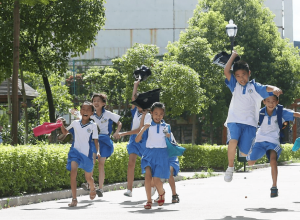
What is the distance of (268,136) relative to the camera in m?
9.72

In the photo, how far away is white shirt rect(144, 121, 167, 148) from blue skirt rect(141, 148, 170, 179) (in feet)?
0.19

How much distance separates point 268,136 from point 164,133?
188 centimetres

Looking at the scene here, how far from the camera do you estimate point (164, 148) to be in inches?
347

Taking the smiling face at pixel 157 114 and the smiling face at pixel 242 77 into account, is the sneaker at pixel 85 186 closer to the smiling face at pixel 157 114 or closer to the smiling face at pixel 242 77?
the smiling face at pixel 157 114

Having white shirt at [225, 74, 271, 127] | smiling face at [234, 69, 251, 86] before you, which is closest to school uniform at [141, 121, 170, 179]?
white shirt at [225, 74, 271, 127]

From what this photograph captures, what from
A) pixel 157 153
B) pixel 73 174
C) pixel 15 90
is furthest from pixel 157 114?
pixel 15 90

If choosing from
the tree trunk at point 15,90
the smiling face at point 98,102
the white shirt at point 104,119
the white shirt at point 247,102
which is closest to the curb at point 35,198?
the white shirt at point 104,119

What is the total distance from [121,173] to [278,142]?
5.39 metres

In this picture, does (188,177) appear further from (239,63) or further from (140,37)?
(140,37)

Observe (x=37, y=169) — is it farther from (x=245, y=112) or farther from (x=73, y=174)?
(x=245, y=112)

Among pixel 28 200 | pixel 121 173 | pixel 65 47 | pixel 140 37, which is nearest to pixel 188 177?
pixel 121 173

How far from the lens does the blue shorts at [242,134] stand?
893cm

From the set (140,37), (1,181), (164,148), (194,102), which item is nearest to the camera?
(164,148)

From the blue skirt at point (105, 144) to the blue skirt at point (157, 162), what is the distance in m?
2.27
